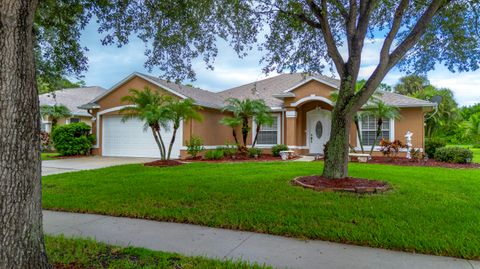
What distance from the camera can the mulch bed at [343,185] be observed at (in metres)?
7.27

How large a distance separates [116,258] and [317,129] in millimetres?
16160

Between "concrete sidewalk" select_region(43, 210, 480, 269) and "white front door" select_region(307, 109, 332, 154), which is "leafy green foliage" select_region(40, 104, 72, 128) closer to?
"white front door" select_region(307, 109, 332, 154)

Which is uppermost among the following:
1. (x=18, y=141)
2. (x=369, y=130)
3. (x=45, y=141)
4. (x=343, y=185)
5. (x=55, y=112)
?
(x=55, y=112)

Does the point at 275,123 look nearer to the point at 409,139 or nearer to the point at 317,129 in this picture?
the point at 317,129

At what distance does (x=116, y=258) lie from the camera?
3.90 metres

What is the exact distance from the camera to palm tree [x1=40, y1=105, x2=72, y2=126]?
2275cm

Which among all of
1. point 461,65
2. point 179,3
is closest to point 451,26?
point 461,65

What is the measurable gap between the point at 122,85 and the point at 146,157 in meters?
4.42

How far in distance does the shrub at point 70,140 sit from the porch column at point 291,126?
11.6 metres

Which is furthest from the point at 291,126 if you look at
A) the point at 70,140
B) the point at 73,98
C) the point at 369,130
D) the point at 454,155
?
the point at 73,98

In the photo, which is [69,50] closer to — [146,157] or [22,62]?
[22,62]

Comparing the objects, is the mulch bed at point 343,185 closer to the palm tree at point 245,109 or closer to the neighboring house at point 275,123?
Answer: the palm tree at point 245,109

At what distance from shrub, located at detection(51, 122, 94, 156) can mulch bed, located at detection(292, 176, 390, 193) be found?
15.1 metres

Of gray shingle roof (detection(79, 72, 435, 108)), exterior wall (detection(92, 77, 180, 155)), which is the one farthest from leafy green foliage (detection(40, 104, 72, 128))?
exterior wall (detection(92, 77, 180, 155))
